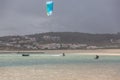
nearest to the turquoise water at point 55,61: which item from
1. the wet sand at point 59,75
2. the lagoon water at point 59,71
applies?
the lagoon water at point 59,71

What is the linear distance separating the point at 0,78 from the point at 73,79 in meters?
6.83

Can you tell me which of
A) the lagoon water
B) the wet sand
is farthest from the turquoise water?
the wet sand

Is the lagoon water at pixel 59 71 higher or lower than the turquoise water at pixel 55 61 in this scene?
higher

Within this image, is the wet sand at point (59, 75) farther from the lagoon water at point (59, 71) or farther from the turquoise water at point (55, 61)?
the turquoise water at point (55, 61)

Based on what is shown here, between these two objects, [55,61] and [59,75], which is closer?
[59,75]

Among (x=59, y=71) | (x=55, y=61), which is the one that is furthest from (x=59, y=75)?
(x=55, y=61)

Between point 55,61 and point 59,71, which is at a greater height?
point 59,71

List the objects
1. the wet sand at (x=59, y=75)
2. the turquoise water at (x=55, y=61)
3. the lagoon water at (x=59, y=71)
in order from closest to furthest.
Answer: the wet sand at (x=59, y=75) < the lagoon water at (x=59, y=71) < the turquoise water at (x=55, y=61)

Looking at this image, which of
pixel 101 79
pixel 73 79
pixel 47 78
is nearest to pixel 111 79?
pixel 101 79

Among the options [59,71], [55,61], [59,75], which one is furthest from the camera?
[55,61]

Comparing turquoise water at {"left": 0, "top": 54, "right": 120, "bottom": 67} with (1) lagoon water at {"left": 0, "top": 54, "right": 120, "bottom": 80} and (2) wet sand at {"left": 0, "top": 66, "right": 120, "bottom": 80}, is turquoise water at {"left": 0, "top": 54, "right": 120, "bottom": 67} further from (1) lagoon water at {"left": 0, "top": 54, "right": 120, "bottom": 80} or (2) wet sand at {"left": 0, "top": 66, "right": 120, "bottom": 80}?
(2) wet sand at {"left": 0, "top": 66, "right": 120, "bottom": 80}

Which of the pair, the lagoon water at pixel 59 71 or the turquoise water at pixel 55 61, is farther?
the turquoise water at pixel 55 61

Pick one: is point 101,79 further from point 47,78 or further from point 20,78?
point 20,78

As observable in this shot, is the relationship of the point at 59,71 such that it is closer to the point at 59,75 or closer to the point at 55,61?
the point at 59,75
